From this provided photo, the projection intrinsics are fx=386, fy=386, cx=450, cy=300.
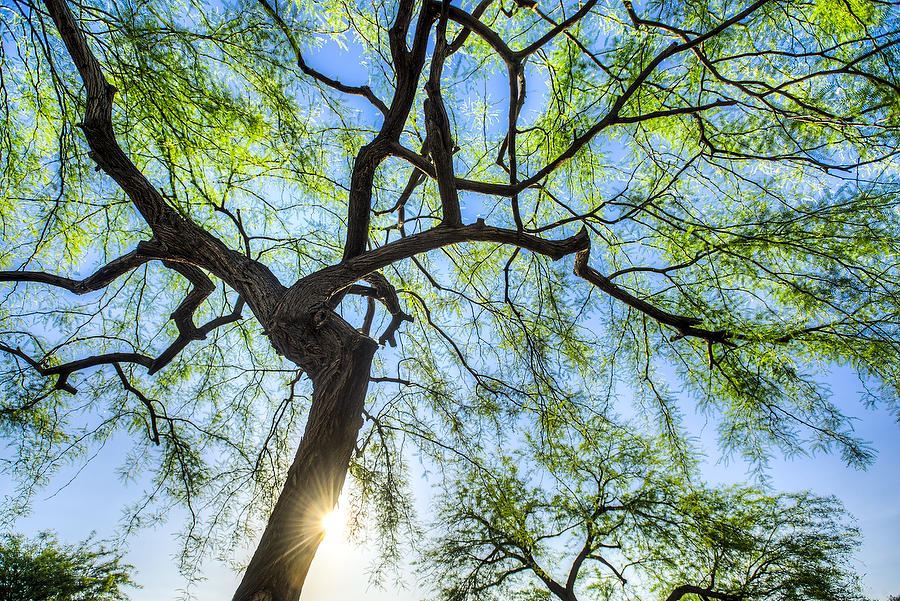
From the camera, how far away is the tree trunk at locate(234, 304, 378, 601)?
1.76 metres

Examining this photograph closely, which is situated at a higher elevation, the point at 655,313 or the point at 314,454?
the point at 655,313

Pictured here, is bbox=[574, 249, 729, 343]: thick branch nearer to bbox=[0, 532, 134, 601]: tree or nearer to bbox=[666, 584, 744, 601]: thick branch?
bbox=[666, 584, 744, 601]: thick branch

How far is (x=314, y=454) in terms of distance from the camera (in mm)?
2145

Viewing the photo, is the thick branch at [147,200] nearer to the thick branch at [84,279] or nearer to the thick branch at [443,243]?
the thick branch at [84,279]

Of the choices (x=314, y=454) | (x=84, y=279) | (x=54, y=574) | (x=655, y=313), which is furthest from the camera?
(x=54, y=574)

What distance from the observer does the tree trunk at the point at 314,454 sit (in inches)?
69.5

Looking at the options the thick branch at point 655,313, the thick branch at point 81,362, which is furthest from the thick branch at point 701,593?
the thick branch at point 81,362

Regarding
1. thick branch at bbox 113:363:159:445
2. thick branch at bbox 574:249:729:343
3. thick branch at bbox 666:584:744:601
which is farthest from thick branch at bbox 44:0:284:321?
thick branch at bbox 666:584:744:601

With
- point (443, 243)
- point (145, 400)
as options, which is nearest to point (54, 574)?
point (145, 400)

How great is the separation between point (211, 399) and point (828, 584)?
30.3ft

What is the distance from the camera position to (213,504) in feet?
13.5

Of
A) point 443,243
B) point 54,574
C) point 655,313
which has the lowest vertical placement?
point 54,574

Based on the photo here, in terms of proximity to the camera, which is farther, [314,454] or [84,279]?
[84,279]

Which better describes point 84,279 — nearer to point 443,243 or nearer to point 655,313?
point 443,243
